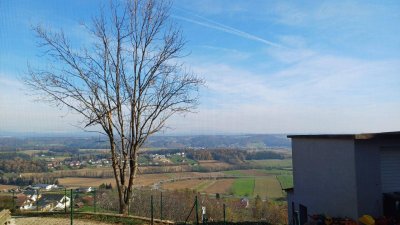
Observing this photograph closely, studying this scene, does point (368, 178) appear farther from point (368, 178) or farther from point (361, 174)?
point (361, 174)

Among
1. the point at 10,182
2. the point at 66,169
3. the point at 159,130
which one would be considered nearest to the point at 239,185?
the point at 66,169

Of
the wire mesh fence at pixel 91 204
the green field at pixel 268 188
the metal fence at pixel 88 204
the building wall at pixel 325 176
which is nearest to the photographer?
the building wall at pixel 325 176

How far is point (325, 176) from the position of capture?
13.3 metres

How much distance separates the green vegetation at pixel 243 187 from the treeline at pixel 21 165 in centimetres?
1989

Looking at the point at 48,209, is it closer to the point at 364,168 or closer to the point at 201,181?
the point at 364,168

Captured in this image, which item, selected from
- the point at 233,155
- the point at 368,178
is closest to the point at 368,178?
→ the point at 368,178

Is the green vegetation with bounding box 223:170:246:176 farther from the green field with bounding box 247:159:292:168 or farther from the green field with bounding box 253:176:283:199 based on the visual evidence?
the green field with bounding box 253:176:283:199

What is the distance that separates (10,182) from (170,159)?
25.7 m

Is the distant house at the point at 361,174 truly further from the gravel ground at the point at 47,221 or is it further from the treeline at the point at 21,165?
the treeline at the point at 21,165

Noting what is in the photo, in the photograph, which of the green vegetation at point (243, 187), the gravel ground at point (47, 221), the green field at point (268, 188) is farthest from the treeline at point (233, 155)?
the gravel ground at point (47, 221)

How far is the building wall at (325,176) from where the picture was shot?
11.7 meters

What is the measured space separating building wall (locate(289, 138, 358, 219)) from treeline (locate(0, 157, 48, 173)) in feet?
63.1

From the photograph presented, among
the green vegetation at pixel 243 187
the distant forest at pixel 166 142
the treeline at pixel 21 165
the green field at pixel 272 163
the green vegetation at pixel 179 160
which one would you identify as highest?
the distant forest at pixel 166 142

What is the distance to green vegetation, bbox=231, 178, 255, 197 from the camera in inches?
1657
